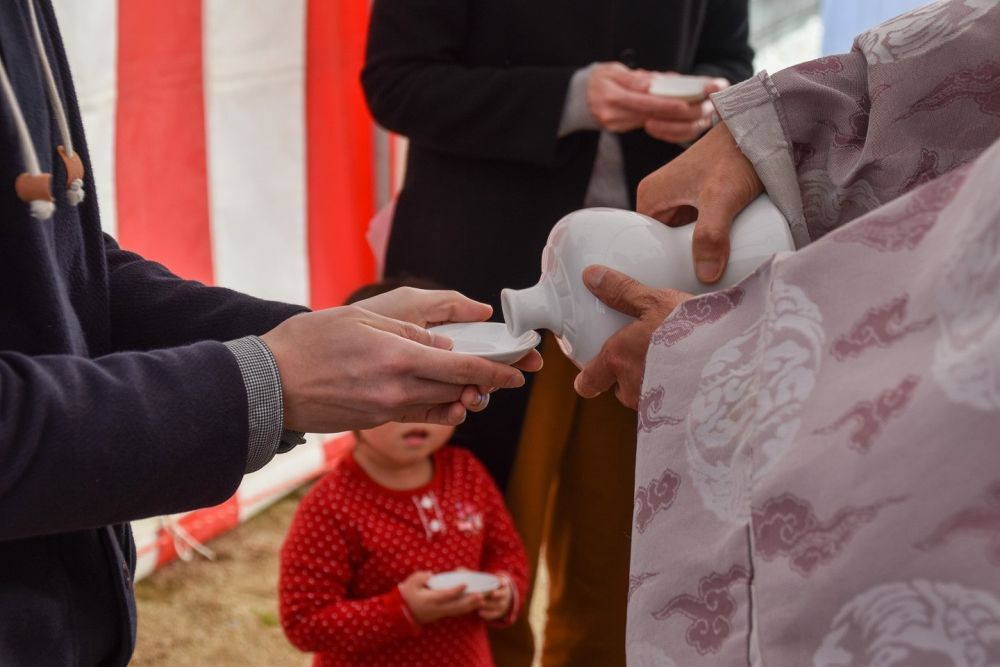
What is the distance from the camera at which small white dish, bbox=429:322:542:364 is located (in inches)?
33.9

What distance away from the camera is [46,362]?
0.66 metres

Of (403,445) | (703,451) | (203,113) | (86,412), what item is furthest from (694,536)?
(203,113)

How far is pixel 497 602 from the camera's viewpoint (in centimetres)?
155

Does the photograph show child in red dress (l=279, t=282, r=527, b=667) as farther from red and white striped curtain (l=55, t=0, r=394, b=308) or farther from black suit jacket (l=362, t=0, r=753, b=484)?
red and white striped curtain (l=55, t=0, r=394, b=308)

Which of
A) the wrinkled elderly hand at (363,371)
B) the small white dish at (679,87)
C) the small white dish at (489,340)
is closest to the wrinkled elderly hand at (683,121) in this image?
the small white dish at (679,87)

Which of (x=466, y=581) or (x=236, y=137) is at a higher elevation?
(x=236, y=137)

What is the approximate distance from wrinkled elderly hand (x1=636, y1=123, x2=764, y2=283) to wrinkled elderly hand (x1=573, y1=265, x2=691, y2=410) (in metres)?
0.05

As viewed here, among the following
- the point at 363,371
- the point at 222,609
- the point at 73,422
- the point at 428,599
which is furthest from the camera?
the point at 222,609

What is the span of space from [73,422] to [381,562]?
3.08 ft

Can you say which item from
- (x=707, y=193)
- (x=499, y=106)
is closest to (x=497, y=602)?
(x=499, y=106)

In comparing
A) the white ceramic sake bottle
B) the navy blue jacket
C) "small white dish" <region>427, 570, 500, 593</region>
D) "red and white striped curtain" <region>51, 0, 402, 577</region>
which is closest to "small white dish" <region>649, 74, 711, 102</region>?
the white ceramic sake bottle

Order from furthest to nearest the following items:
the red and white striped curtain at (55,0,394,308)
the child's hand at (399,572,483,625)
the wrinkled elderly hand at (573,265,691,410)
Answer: the red and white striped curtain at (55,0,394,308)
the child's hand at (399,572,483,625)
the wrinkled elderly hand at (573,265,691,410)

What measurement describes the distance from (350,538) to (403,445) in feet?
0.50

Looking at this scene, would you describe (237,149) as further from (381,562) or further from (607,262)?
(607,262)
